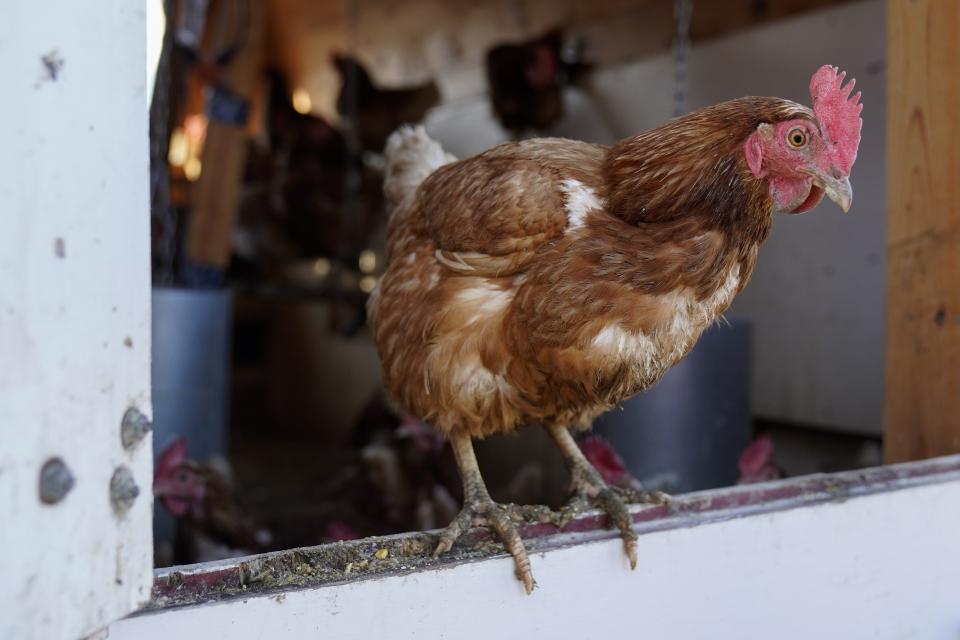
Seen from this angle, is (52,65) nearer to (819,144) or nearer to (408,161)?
(819,144)

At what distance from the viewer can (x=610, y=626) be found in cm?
103

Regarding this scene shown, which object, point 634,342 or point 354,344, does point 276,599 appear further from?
point 354,344

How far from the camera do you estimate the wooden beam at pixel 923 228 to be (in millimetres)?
1470

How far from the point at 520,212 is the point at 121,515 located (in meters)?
0.66

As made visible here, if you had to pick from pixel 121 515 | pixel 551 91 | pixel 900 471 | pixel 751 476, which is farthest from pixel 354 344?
pixel 121 515

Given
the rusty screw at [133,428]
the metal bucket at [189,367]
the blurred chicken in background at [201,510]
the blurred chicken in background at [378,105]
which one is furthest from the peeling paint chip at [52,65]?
the blurred chicken in background at [378,105]

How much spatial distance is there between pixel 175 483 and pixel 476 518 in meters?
1.13

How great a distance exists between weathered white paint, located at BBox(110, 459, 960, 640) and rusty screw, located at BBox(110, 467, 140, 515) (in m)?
0.20

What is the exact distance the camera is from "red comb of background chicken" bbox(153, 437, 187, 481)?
191 cm

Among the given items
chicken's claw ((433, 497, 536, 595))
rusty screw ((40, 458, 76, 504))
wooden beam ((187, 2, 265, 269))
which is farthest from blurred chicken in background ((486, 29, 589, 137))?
rusty screw ((40, 458, 76, 504))

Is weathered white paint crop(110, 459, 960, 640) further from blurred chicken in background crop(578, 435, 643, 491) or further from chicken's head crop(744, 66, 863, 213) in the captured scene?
chicken's head crop(744, 66, 863, 213)

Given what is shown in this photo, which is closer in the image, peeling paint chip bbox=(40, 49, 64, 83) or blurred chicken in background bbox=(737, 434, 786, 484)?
peeling paint chip bbox=(40, 49, 64, 83)

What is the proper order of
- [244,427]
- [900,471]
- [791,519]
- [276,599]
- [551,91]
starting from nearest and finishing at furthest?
[276,599] < [791,519] < [900,471] < [551,91] < [244,427]

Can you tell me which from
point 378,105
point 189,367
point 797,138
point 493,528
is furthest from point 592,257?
point 378,105
